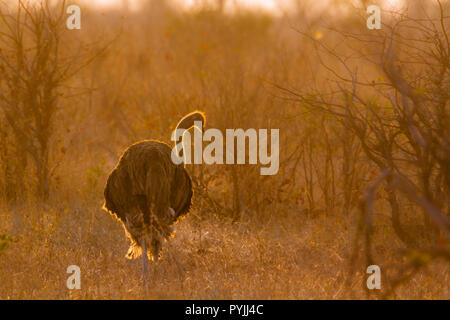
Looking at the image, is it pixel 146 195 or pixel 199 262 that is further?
pixel 199 262

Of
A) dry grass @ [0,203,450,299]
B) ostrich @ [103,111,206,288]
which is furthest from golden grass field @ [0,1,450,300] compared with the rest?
ostrich @ [103,111,206,288]

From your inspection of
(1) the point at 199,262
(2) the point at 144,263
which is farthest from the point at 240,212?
(2) the point at 144,263

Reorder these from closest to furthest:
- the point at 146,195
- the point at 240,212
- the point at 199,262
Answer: the point at 146,195 → the point at 199,262 → the point at 240,212

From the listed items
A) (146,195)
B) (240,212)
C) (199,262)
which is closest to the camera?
(146,195)

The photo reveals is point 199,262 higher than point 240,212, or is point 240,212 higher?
point 240,212

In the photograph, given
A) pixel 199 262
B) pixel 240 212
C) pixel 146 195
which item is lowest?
pixel 199 262

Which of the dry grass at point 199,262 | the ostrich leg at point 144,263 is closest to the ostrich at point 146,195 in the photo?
the ostrich leg at point 144,263

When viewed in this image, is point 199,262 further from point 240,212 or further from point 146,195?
point 240,212

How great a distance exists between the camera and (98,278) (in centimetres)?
566

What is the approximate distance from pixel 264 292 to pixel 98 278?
5.26ft

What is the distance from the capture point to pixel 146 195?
5.60 m

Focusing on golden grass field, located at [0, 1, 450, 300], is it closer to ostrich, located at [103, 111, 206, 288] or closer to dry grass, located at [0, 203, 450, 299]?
dry grass, located at [0, 203, 450, 299]
